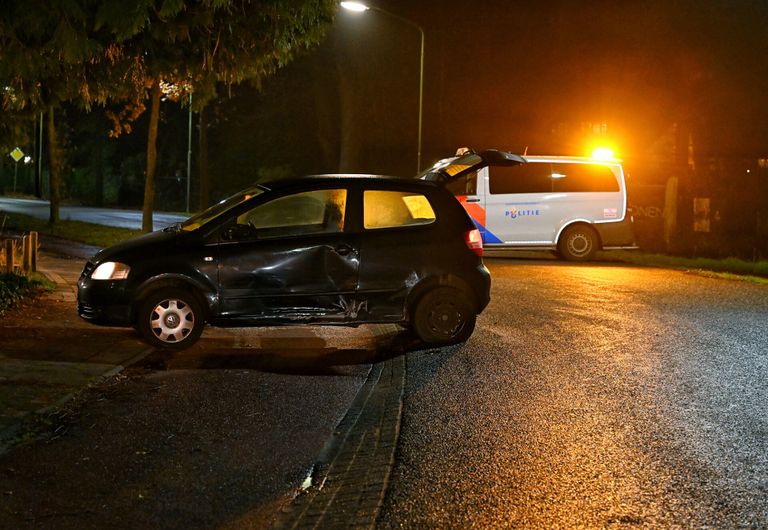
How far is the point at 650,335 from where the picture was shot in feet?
34.4

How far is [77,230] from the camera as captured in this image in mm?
26562

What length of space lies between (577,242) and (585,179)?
1.29 m

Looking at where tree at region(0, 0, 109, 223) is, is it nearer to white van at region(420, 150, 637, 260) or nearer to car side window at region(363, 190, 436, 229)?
car side window at region(363, 190, 436, 229)

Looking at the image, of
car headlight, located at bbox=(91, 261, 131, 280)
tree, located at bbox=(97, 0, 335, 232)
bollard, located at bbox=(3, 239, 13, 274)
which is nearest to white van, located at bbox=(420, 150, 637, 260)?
tree, located at bbox=(97, 0, 335, 232)

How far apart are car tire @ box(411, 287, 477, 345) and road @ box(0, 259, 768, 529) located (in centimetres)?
19

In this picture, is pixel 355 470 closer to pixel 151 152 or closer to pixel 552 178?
pixel 552 178

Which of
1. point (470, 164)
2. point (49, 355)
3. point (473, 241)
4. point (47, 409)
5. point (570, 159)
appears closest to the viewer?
point (47, 409)

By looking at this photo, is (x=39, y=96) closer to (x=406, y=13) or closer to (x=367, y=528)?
(x=367, y=528)

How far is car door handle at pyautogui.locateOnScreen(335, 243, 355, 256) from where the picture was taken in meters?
9.34

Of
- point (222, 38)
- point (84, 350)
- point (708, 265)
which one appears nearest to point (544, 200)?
point (708, 265)

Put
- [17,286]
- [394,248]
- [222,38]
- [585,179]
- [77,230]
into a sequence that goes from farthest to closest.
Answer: [77,230], [585,179], [17,286], [222,38], [394,248]

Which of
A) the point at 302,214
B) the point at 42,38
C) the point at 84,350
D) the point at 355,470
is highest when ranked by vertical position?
the point at 42,38

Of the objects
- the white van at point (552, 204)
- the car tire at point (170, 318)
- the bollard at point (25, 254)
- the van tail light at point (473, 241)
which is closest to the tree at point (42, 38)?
the car tire at point (170, 318)

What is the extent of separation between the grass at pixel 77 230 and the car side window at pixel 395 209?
535 inches
